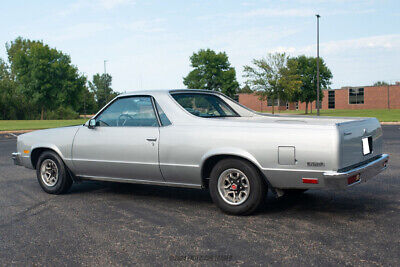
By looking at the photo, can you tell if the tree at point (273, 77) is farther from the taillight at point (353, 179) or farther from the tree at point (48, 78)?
the taillight at point (353, 179)

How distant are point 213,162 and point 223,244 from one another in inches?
56.7

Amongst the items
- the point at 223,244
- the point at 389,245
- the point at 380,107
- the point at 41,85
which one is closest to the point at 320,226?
the point at 389,245

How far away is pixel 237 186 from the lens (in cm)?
505

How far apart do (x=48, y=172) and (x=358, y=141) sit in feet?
15.2

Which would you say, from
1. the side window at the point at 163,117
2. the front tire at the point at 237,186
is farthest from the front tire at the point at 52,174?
the front tire at the point at 237,186

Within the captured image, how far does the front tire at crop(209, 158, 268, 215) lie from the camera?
4.90 meters

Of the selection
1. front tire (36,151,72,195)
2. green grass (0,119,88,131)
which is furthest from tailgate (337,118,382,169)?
green grass (0,119,88,131)

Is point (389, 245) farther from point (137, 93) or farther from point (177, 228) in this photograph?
point (137, 93)

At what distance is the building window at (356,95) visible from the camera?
3521 inches

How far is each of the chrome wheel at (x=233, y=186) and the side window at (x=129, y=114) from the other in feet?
4.10

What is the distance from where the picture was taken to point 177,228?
4.65m

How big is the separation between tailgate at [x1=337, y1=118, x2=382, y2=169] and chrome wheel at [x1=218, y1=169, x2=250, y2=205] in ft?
3.66

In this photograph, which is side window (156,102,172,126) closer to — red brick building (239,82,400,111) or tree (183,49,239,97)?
tree (183,49,239,97)

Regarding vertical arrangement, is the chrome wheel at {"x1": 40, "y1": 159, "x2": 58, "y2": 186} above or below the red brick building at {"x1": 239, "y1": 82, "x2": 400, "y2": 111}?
below
